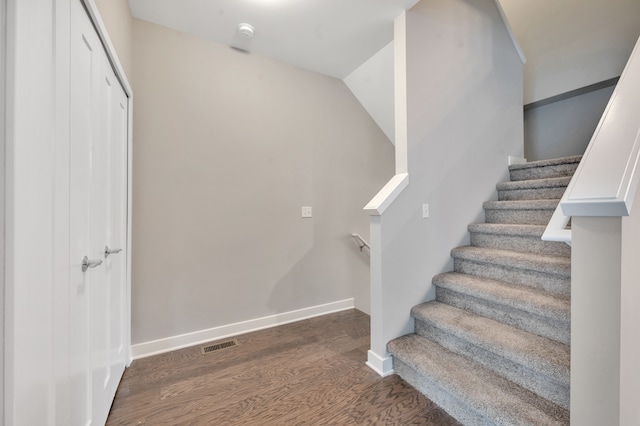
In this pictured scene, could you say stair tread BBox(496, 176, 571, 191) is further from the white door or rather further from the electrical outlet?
the white door

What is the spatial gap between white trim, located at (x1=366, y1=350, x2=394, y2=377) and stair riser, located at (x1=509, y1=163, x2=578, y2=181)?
225 centimetres

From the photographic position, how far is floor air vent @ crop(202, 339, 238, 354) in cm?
220

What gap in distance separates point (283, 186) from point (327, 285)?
122cm

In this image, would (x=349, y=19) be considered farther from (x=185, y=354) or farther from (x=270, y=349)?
(x=185, y=354)

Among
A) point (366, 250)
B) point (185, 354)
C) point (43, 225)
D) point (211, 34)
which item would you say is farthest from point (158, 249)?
point (366, 250)

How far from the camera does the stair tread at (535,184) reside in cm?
221

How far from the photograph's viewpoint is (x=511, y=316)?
1672 millimetres

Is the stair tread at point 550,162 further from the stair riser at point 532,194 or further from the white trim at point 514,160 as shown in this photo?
the stair riser at point 532,194

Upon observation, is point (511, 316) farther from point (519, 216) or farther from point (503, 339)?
point (519, 216)

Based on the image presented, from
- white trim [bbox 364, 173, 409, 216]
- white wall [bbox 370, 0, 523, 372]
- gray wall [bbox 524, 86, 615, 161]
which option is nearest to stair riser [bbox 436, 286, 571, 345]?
white wall [bbox 370, 0, 523, 372]

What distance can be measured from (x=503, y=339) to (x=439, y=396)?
51 centimetres

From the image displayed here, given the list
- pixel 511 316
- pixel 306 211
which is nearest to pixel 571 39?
pixel 511 316

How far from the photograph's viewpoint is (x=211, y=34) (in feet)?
7.54

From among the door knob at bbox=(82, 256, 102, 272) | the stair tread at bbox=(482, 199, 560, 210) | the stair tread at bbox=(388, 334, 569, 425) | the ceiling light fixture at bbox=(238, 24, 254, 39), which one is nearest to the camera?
the door knob at bbox=(82, 256, 102, 272)
